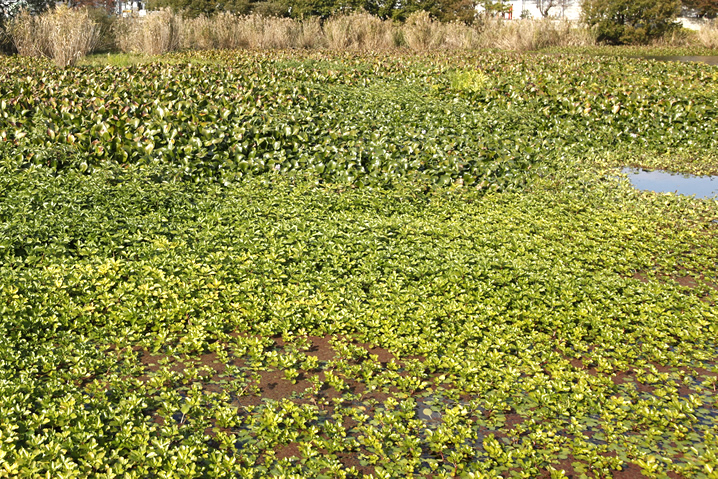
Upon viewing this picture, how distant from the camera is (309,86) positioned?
38.4 feet

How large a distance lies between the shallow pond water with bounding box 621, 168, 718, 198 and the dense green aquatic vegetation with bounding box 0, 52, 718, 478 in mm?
491

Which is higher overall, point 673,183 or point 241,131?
point 241,131

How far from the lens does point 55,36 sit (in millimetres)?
14984

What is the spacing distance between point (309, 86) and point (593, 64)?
10684 millimetres

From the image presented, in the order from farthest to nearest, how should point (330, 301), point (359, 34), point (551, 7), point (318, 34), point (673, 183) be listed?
point (551, 7) < point (359, 34) < point (318, 34) < point (673, 183) < point (330, 301)

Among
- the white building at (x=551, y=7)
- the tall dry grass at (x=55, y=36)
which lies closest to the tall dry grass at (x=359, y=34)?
the tall dry grass at (x=55, y=36)

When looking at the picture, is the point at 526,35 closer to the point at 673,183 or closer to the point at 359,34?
the point at 359,34

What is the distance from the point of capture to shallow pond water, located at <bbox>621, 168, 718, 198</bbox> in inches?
320

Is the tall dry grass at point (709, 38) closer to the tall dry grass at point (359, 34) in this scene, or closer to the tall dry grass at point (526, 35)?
the tall dry grass at point (526, 35)

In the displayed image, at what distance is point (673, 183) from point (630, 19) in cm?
2867

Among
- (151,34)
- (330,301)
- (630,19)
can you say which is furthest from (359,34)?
(330,301)

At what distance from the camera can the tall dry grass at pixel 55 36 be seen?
48.9ft

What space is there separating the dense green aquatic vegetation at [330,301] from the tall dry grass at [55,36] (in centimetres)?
686

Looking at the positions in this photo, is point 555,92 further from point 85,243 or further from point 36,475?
point 36,475
